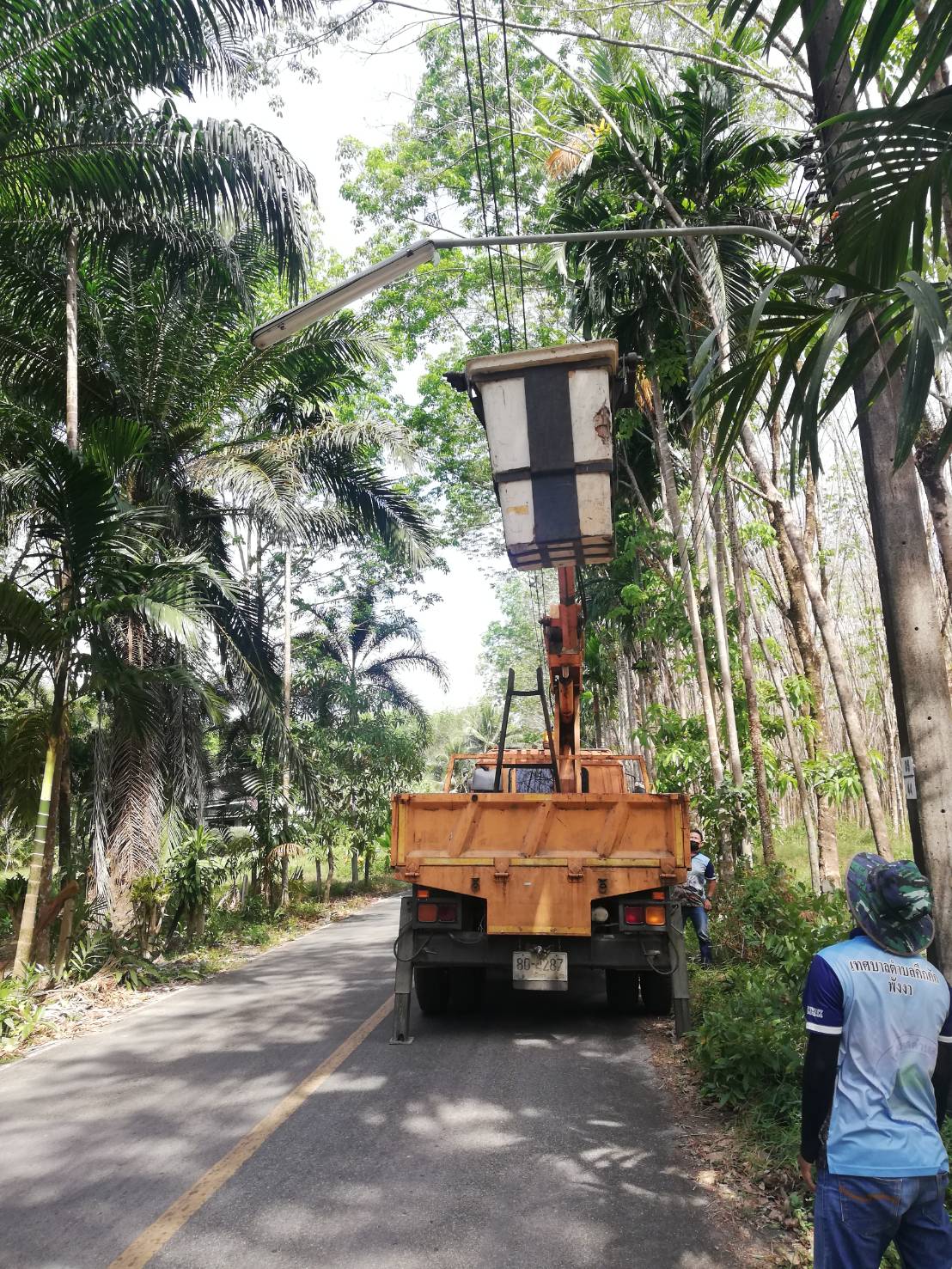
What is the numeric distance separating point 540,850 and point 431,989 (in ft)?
5.74

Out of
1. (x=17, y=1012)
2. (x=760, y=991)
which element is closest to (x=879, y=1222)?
(x=760, y=991)

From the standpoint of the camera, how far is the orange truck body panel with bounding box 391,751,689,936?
25.9 ft

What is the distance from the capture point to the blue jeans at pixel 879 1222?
2.67m

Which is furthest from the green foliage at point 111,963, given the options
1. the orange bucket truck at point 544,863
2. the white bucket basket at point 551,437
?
the white bucket basket at point 551,437

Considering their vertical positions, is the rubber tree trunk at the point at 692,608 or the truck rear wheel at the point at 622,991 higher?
the rubber tree trunk at the point at 692,608

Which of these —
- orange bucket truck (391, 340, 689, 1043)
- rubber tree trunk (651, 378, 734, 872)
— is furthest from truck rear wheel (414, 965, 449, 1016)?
rubber tree trunk (651, 378, 734, 872)

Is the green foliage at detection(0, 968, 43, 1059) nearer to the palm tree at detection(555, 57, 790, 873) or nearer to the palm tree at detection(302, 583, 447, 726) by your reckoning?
the palm tree at detection(555, 57, 790, 873)

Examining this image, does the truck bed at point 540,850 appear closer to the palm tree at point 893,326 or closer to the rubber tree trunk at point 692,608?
the palm tree at point 893,326

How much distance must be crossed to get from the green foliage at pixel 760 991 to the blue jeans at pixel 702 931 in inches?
6.2

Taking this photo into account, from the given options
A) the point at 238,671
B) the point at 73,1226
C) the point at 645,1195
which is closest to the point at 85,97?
the point at 238,671

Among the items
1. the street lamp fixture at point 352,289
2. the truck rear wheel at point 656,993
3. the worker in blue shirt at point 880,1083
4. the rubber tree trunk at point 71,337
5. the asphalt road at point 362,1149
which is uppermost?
the rubber tree trunk at point 71,337

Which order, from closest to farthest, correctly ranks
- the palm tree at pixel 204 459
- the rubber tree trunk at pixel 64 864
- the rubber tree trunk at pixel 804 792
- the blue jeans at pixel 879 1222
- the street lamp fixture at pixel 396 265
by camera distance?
1. the blue jeans at pixel 879 1222
2. the street lamp fixture at pixel 396 265
3. the rubber tree trunk at pixel 64 864
4. the palm tree at pixel 204 459
5. the rubber tree trunk at pixel 804 792

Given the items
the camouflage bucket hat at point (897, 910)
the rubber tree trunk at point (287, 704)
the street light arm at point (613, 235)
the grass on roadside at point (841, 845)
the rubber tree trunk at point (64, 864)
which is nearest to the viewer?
the camouflage bucket hat at point (897, 910)

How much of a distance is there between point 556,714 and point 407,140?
586 inches
